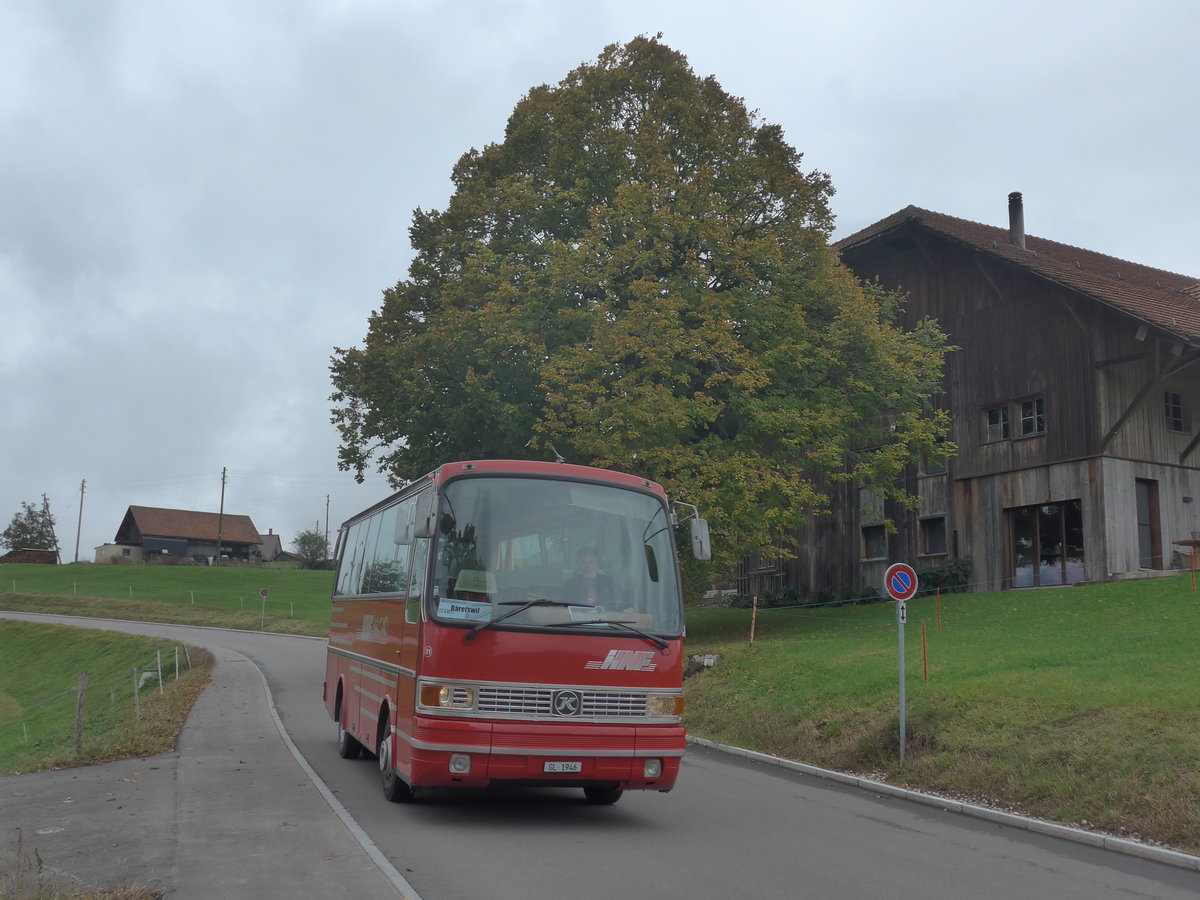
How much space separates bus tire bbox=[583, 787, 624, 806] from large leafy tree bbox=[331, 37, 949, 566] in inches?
491

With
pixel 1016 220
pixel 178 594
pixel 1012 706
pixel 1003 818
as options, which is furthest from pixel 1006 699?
pixel 178 594

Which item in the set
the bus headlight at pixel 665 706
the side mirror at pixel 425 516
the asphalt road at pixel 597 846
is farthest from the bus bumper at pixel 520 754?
the side mirror at pixel 425 516

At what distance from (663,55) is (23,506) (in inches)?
4262

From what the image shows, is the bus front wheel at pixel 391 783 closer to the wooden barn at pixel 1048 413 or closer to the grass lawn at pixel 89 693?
the grass lawn at pixel 89 693

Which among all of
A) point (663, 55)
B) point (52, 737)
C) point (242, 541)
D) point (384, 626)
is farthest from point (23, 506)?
point (384, 626)

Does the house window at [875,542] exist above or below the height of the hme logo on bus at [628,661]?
above

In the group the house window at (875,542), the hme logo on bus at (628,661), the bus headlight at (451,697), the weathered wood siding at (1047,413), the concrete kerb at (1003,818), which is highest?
the weathered wood siding at (1047,413)

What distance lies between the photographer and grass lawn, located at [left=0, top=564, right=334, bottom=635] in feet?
207

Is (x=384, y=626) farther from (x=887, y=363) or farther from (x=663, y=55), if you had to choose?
(x=663, y=55)

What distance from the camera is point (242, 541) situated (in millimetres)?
119688

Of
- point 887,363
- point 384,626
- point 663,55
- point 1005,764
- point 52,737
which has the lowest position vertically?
point 52,737

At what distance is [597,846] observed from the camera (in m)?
8.97

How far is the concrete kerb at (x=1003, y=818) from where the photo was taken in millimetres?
9133

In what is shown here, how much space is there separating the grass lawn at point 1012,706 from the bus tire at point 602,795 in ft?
12.4
